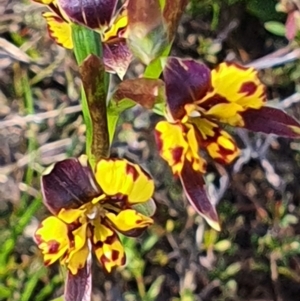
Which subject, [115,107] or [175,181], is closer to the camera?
[115,107]


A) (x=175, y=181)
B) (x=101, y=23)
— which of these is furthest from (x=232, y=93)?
(x=175, y=181)

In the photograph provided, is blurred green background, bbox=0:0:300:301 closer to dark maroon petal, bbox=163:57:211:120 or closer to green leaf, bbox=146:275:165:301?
green leaf, bbox=146:275:165:301

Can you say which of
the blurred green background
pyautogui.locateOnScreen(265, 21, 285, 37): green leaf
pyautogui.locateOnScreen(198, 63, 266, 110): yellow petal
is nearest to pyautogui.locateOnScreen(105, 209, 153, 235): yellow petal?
pyautogui.locateOnScreen(198, 63, 266, 110): yellow petal

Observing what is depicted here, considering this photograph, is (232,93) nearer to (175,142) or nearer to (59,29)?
(175,142)

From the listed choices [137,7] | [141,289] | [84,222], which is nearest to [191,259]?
[141,289]

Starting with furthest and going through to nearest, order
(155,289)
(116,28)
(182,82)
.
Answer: (155,289) < (116,28) < (182,82)

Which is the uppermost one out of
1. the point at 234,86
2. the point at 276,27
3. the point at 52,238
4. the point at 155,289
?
the point at 234,86
